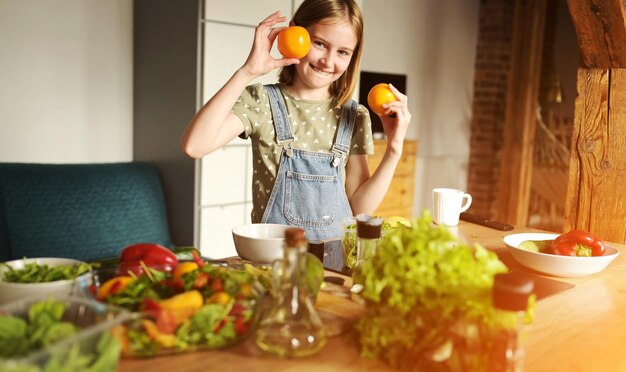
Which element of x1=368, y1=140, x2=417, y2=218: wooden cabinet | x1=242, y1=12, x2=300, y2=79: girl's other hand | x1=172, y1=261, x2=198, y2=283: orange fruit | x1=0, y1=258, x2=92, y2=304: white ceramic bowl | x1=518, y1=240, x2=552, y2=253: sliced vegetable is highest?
x1=242, y1=12, x2=300, y2=79: girl's other hand

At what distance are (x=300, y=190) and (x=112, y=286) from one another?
42.5 inches

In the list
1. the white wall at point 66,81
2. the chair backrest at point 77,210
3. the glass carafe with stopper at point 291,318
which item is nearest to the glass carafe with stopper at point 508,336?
the glass carafe with stopper at point 291,318

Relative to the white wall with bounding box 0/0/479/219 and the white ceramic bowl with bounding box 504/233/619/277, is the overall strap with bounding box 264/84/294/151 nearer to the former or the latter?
the white ceramic bowl with bounding box 504/233/619/277

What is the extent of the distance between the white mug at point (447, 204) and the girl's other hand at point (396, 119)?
21 centimetres

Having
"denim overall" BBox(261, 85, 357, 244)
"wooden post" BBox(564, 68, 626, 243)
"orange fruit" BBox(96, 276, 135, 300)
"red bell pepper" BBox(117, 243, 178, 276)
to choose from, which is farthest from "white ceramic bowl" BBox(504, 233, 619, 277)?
"orange fruit" BBox(96, 276, 135, 300)

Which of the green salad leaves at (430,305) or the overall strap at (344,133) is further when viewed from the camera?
the overall strap at (344,133)

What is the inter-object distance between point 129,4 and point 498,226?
2793mm

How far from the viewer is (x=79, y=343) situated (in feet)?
2.88

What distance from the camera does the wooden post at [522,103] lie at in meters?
6.33

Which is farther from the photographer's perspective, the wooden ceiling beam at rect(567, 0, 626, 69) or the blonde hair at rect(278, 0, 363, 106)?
the wooden ceiling beam at rect(567, 0, 626, 69)

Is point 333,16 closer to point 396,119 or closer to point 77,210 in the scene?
point 396,119

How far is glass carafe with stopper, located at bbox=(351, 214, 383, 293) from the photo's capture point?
143cm

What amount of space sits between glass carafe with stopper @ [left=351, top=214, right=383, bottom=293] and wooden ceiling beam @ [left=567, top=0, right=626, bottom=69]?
1.51m

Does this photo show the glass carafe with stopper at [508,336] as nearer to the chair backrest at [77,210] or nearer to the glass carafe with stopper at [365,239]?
the glass carafe with stopper at [365,239]
